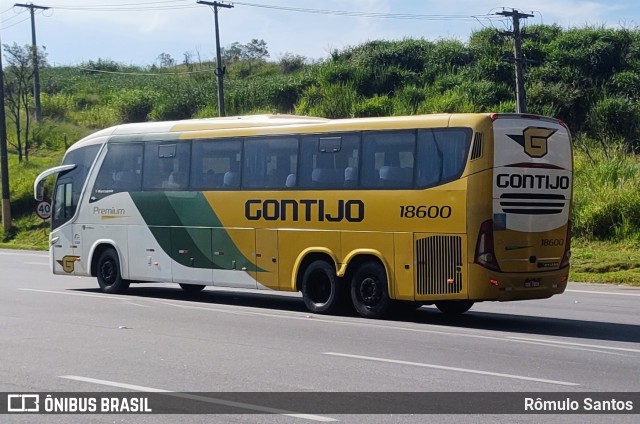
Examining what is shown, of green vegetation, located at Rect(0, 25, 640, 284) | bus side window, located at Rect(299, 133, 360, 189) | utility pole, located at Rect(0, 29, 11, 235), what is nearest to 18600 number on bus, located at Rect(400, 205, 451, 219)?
bus side window, located at Rect(299, 133, 360, 189)

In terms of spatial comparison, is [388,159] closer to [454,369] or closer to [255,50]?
[454,369]

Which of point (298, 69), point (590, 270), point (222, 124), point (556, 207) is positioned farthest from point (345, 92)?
point (556, 207)

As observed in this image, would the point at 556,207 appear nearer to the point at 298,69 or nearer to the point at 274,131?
the point at 274,131

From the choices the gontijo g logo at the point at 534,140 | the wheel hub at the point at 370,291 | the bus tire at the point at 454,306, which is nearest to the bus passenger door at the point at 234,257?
the wheel hub at the point at 370,291

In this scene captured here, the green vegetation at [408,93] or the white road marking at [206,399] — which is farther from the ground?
the green vegetation at [408,93]

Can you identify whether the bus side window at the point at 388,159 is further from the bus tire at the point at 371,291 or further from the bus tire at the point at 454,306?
the bus tire at the point at 454,306

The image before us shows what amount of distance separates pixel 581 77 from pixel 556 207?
37.2 metres

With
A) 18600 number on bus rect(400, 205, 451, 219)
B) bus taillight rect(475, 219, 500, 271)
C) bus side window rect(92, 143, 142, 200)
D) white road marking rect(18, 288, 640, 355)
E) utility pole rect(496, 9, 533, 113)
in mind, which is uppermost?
utility pole rect(496, 9, 533, 113)

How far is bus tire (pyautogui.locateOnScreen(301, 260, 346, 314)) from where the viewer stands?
16.3 m

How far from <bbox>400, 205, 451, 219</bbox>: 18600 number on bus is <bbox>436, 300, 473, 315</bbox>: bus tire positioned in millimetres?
1817

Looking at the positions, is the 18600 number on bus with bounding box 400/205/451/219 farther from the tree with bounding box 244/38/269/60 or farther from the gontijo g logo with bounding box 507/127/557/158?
the tree with bounding box 244/38/269/60

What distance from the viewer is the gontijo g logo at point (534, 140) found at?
48.3ft

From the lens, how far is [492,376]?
10.4 m

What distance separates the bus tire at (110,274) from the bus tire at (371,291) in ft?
19.9
